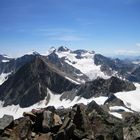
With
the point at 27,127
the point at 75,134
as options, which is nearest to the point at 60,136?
the point at 75,134

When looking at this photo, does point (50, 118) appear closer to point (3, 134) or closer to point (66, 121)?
point (66, 121)

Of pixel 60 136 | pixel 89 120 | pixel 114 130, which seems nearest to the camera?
pixel 60 136

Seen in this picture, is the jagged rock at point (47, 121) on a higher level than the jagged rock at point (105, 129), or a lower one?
higher

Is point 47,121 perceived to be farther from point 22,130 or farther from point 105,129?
point 105,129

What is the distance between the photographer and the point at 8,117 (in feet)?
153

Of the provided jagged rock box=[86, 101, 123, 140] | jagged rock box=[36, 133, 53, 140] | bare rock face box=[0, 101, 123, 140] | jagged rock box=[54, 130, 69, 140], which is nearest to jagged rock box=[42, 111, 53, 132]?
bare rock face box=[0, 101, 123, 140]

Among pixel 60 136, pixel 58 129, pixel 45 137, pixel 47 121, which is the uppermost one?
pixel 47 121

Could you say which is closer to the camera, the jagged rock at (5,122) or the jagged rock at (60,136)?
the jagged rock at (60,136)

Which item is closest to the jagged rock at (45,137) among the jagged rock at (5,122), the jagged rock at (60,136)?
the jagged rock at (60,136)

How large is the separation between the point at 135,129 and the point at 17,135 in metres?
15.9

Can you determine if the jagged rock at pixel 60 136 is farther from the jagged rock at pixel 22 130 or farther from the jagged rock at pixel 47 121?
the jagged rock at pixel 22 130

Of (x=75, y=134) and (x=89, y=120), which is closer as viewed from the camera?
(x=75, y=134)

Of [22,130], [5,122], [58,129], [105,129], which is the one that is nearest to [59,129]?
[58,129]

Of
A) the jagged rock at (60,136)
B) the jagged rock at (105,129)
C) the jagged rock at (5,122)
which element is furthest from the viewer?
the jagged rock at (5,122)
